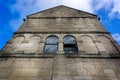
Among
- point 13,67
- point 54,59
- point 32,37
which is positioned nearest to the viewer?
point 13,67

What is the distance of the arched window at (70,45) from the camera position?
1083cm

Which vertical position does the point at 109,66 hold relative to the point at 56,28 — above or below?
below

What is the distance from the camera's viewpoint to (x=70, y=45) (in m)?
11.3

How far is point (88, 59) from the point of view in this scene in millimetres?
9484

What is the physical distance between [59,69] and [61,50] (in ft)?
6.73

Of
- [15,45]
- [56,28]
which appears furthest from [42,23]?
Result: [15,45]

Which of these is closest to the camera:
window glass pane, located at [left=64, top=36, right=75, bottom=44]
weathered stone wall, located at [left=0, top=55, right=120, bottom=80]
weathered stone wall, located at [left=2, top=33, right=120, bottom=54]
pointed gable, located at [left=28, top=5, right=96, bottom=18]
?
weathered stone wall, located at [left=0, top=55, right=120, bottom=80]

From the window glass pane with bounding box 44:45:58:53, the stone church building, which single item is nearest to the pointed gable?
the stone church building

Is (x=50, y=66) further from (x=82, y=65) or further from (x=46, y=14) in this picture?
(x=46, y=14)

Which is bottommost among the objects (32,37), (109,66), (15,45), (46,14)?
(109,66)

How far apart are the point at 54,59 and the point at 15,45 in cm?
316

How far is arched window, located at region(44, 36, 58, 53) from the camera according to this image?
10.8 meters

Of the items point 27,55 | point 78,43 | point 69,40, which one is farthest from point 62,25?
point 27,55

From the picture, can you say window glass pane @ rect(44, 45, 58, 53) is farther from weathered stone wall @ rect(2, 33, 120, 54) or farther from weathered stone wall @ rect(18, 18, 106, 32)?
weathered stone wall @ rect(18, 18, 106, 32)
